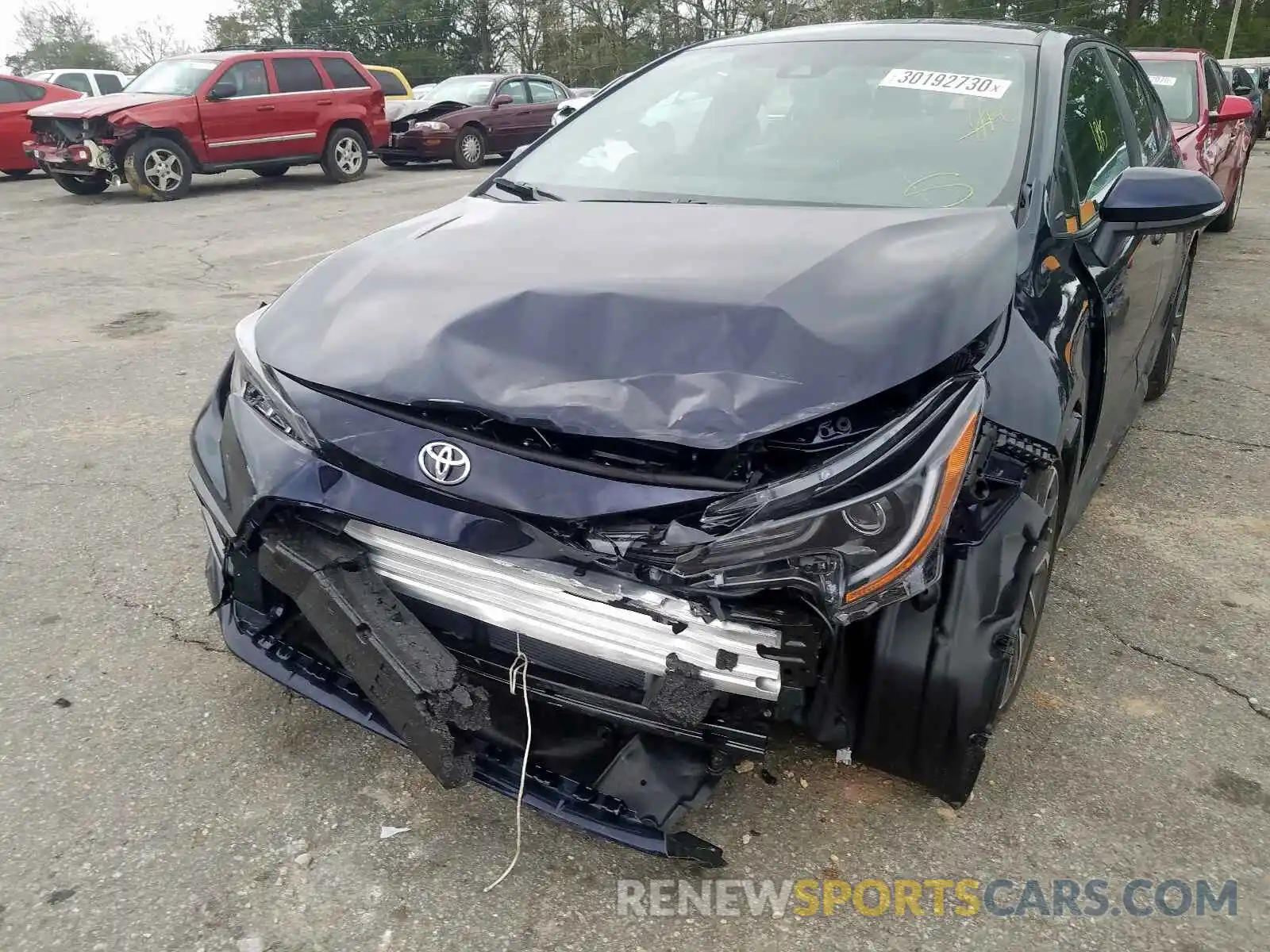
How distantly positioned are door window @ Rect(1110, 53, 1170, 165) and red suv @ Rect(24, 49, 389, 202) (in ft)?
35.3

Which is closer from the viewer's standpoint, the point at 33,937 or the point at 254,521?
the point at 33,937

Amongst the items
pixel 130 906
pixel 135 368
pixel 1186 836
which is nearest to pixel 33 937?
pixel 130 906

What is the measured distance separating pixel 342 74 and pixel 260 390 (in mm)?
12823

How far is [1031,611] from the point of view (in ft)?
6.59

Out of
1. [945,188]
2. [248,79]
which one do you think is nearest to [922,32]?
[945,188]

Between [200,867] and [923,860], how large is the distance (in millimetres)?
1463

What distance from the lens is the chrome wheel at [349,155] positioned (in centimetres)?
1343

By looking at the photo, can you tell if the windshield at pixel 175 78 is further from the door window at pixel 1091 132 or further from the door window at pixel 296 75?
the door window at pixel 1091 132

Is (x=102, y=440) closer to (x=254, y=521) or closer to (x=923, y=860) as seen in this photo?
(x=254, y=521)

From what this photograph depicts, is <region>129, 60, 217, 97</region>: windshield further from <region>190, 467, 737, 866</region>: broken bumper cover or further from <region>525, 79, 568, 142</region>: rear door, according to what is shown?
<region>190, 467, 737, 866</region>: broken bumper cover

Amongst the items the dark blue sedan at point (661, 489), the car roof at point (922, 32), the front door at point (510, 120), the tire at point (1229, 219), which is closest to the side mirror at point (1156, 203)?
the dark blue sedan at point (661, 489)

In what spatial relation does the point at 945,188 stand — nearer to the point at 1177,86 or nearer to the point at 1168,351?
the point at 1168,351

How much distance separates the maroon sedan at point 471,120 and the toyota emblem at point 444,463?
45.7 feet

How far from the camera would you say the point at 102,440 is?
4164mm
